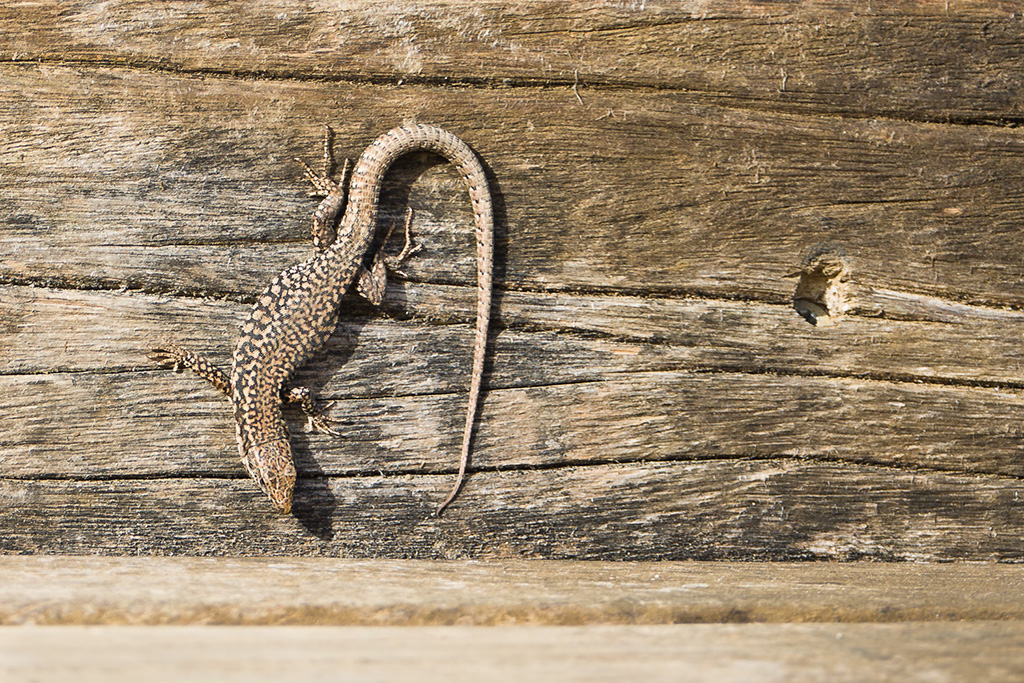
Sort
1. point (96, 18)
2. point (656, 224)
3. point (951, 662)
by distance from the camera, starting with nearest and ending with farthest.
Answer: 1. point (951, 662)
2. point (96, 18)
3. point (656, 224)

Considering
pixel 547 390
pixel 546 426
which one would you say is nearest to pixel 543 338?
pixel 547 390

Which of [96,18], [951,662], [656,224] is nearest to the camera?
[951,662]

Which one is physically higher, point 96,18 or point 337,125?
point 96,18

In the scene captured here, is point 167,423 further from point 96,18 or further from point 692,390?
point 692,390

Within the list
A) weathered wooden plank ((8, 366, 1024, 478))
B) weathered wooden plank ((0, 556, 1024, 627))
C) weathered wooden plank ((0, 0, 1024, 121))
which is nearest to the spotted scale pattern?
weathered wooden plank ((8, 366, 1024, 478))

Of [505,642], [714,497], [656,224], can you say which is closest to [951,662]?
[505,642]

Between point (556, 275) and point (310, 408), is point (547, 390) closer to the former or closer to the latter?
point (556, 275)

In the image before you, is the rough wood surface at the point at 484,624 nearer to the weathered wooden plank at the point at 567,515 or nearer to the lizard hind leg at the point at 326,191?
the weathered wooden plank at the point at 567,515
